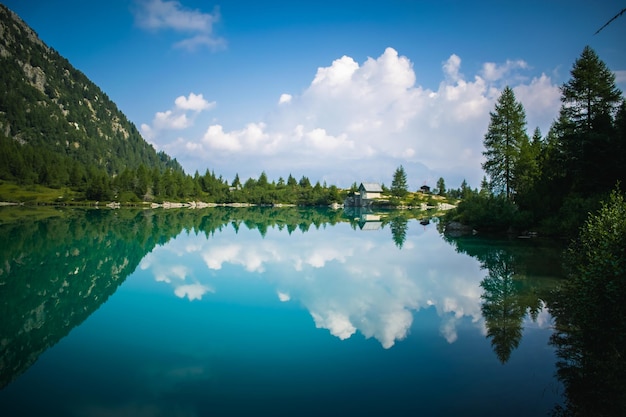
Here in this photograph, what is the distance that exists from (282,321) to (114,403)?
7518 millimetres

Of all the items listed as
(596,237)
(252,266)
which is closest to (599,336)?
(596,237)

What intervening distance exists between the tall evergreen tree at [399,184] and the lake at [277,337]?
129 m

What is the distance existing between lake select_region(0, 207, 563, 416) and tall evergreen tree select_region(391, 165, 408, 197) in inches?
5067

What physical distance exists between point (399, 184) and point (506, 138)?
10747cm

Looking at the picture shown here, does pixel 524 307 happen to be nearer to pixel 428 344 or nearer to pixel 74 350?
pixel 428 344

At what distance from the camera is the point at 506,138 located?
51.1 meters

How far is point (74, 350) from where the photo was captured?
492 inches

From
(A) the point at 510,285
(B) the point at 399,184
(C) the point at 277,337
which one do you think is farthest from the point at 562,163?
(B) the point at 399,184

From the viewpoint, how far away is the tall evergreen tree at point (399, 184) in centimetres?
15638

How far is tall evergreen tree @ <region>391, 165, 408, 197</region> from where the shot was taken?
15638 centimetres

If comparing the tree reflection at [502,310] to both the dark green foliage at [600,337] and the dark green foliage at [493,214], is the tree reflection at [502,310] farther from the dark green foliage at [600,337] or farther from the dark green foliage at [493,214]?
the dark green foliage at [493,214]

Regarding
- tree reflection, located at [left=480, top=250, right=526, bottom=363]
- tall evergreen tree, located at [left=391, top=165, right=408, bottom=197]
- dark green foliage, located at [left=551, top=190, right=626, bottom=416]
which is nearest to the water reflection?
tree reflection, located at [left=480, top=250, right=526, bottom=363]

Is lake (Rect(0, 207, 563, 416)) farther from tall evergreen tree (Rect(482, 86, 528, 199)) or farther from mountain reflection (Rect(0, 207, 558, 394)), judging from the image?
tall evergreen tree (Rect(482, 86, 528, 199))

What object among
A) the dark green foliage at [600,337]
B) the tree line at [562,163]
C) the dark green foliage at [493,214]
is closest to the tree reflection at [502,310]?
the dark green foliage at [600,337]
